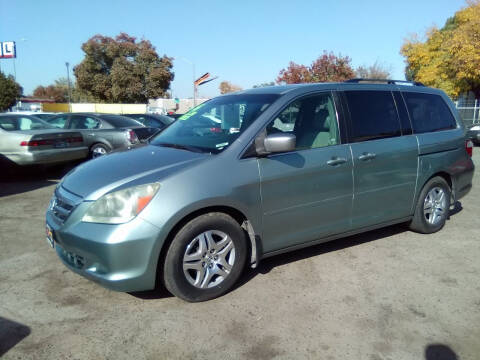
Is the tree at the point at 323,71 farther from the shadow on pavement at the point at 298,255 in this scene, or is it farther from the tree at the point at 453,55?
the shadow on pavement at the point at 298,255

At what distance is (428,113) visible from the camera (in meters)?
4.77

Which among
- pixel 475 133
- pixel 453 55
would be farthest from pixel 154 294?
pixel 453 55

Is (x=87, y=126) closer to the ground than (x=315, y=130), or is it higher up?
closer to the ground

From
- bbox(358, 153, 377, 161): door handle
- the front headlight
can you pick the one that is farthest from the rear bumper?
bbox(358, 153, 377, 161): door handle

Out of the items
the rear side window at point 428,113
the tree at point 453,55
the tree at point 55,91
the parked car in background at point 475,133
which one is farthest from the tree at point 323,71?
the tree at point 55,91

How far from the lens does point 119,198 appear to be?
2.92 meters

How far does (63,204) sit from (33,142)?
5.53 metres

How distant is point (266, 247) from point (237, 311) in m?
0.65

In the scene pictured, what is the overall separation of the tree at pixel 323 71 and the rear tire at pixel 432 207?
96.7 feet

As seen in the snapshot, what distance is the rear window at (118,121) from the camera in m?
10.8

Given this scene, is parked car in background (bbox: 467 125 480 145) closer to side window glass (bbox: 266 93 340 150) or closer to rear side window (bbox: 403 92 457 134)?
rear side window (bbox: 403 92 457 134)

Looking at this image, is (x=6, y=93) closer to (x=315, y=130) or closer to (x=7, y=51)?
(x=7, y=51)

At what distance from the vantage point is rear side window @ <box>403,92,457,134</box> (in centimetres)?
457

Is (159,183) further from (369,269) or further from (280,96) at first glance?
(369,269)
